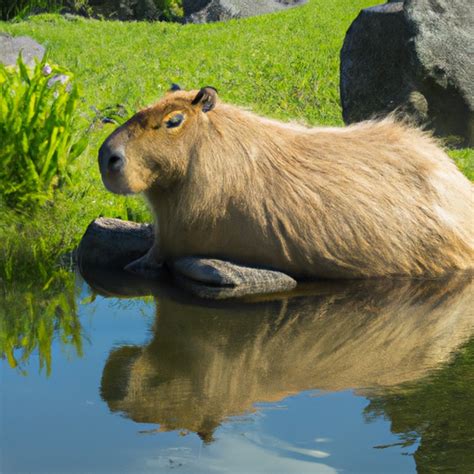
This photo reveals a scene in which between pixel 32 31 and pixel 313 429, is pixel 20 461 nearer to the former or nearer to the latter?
pixel 313 429

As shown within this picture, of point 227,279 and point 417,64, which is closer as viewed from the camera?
point 227,279

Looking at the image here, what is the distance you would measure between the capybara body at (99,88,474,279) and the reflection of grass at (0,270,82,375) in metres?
0.74

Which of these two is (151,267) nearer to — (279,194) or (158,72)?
(279,194)

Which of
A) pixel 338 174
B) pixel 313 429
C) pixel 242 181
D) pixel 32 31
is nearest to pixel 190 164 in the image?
pixel 242 181

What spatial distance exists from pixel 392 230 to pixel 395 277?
0.31 meters

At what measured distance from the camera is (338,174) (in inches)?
229

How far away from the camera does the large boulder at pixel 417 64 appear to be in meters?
10.0

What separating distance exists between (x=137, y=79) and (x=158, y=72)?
2.66ft

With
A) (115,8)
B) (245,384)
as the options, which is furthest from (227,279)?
(115,8)

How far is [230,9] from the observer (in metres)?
22.2

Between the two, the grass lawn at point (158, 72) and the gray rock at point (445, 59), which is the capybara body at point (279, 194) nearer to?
the grass lawn at point (158, 72)

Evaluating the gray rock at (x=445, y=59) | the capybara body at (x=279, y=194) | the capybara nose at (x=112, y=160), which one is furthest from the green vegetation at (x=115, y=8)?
the capybara nose at (x=112, y=160)

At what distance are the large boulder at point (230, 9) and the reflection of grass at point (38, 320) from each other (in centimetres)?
1741

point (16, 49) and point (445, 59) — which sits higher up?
point (445, 59)
